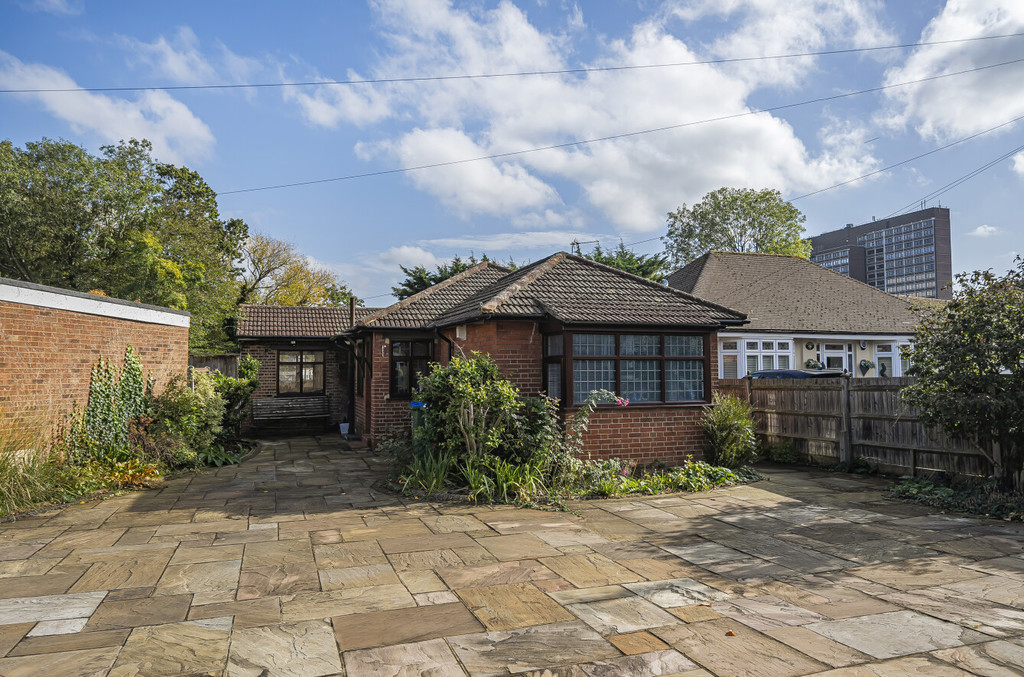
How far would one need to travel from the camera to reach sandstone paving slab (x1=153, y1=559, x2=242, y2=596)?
189 inches

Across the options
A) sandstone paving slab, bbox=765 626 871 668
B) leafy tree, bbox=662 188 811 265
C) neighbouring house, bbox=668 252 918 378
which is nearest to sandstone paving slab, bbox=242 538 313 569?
sandstone paving slab, bbox=765 626 871 668

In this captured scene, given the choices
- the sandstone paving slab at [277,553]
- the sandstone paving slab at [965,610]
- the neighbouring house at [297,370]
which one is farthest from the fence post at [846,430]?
the neighbouring house at [297,370]

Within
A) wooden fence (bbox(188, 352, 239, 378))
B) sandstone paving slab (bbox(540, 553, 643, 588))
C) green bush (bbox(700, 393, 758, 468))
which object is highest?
wooden fence (bbox(188, 352, 239, 378))

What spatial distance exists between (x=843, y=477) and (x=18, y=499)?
11.3 meters

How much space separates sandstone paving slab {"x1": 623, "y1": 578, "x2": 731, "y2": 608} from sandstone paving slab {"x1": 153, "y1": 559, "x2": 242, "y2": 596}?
3122mm

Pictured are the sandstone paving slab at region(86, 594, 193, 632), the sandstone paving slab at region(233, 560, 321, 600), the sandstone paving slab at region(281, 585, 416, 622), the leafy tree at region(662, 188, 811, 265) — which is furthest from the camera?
the leafy tree at region(662, 188, 811, 265)

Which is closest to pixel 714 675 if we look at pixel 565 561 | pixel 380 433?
pixel 565 561

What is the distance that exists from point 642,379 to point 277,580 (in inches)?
257

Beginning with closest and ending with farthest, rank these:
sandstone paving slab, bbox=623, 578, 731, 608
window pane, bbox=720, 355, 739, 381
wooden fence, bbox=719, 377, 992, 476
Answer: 1. sandstone paving slab, bbox=623, 578, 731, 608
2. wooden fence, bbox=719, 377, 992, 476
3. window pane, bbox=720, 355, 739, 381

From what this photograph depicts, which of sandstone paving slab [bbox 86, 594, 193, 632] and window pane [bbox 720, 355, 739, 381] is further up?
window pane [bbox 720, 355, 739, 381]

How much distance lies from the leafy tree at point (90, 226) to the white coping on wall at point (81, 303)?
12655 mm

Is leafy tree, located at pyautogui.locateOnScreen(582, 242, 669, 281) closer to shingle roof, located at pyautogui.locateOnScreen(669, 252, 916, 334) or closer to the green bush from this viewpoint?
shingle roof, located at pyautogui.locateOnScreen(669, 252, 916, 334)

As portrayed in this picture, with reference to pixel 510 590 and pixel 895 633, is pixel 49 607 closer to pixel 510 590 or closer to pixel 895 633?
pixel 510 590

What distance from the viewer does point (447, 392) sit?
8.73 m
